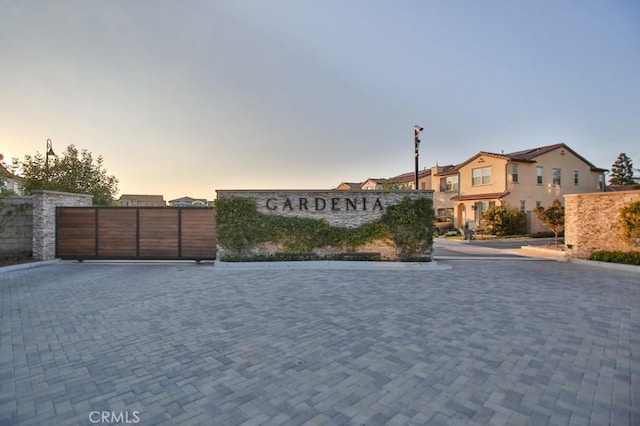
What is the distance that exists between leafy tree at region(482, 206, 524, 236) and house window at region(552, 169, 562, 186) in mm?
8144

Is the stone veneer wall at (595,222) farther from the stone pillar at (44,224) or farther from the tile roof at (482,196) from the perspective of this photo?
the stone pillar at (44,224)

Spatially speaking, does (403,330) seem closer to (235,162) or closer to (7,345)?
(7,345)

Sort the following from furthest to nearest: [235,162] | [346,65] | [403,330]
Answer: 1. [235,162]
2. [346,65]
3. [403,330]

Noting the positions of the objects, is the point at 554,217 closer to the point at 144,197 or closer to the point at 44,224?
the point at 44,224

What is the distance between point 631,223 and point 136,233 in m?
20.4

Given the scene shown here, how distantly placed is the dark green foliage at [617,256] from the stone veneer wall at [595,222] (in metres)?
0.27

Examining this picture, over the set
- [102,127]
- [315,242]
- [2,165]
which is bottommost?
[315,242]

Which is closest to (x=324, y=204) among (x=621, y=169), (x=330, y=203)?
(x=330, y=203)

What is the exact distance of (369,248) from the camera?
12672mm

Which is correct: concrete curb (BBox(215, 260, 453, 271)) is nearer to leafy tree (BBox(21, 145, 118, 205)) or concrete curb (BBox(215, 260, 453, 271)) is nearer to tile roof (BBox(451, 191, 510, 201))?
leafy tree (BBox(21, 145, 118, 205))

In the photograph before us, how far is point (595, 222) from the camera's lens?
13.0m

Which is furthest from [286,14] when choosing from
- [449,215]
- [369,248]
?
[449,215]

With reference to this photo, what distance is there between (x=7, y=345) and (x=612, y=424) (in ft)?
26.2

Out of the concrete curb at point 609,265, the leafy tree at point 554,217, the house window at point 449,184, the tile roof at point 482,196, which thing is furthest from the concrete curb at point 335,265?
the house window at point 449,184
